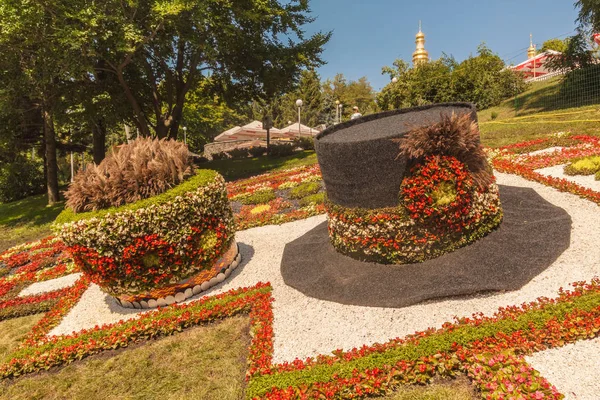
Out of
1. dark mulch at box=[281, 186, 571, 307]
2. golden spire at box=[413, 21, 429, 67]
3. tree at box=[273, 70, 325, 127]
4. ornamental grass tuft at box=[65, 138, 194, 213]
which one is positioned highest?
golden spire at box=[413, 21, 429, 67]

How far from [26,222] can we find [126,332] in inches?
663

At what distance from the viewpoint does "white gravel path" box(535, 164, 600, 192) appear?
8227 mm

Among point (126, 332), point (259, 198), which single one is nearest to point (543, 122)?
point (259, 198)

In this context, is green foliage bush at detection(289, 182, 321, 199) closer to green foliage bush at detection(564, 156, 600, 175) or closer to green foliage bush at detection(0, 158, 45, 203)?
green foliage bush at detection(564, 156, 600, 175)

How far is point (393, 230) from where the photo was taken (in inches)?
217

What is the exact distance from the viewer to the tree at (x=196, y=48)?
49.2ft

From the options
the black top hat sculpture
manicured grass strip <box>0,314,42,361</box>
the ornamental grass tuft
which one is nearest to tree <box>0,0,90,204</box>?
the ornamental grass tuft

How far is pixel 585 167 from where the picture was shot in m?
9.00

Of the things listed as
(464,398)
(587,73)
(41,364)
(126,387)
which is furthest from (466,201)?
(587,73)

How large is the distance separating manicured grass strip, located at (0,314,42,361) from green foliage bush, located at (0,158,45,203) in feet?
91.7

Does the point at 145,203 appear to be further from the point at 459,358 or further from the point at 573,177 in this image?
the point at 573,177

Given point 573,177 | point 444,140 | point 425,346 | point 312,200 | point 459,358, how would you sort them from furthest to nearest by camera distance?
point 312,200, point 573,177, point 444,140, point 425,346, point 459,358

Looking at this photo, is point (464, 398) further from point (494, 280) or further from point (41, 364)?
point (41, 364)

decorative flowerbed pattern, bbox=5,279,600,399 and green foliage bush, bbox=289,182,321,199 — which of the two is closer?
decorative flowerbed pattern, bbox=5,279,600,399
